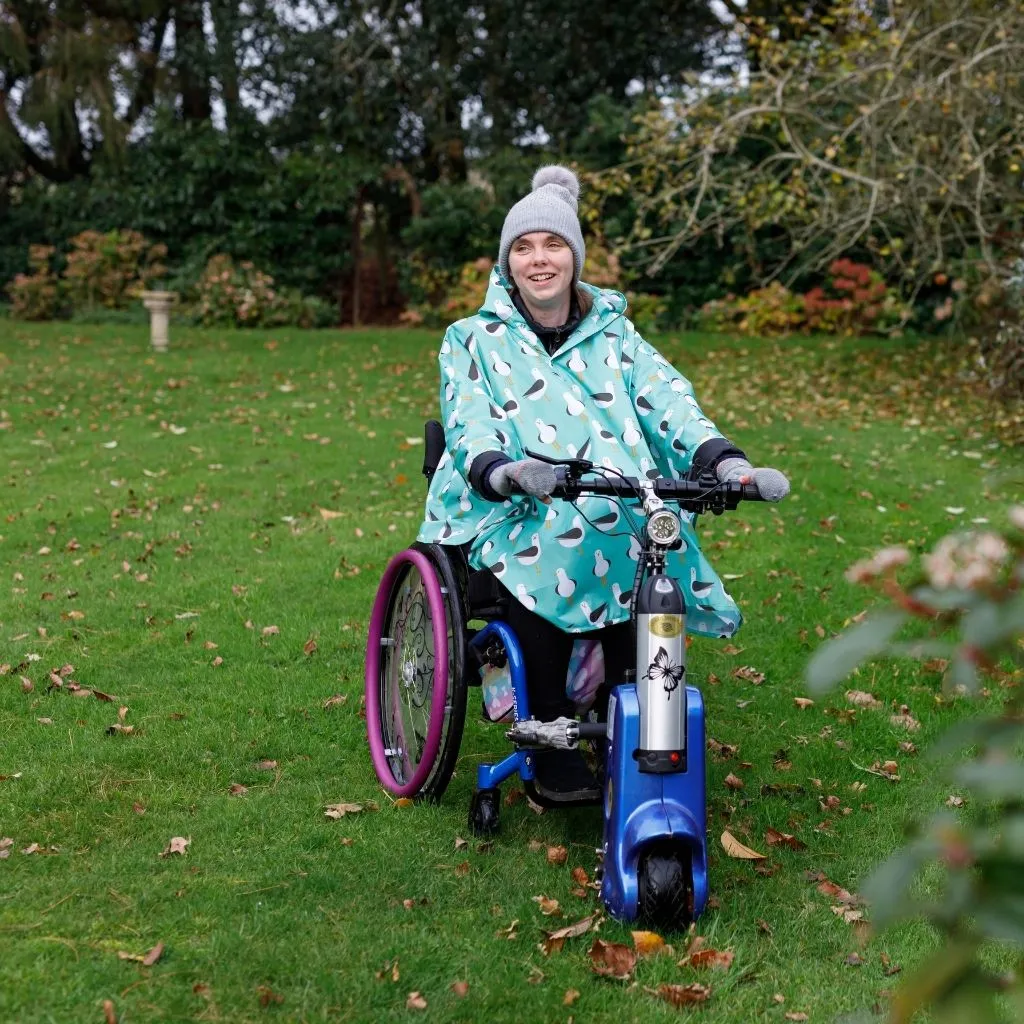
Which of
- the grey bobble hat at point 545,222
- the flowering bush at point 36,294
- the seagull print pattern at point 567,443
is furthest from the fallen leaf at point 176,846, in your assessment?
the flowering bush at point 36,294

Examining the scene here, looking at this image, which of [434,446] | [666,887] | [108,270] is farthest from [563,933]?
[108,270]

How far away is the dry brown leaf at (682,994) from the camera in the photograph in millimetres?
→ 2666

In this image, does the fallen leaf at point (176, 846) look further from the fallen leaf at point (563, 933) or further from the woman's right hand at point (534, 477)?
the woman's right hand at point (534, 477)

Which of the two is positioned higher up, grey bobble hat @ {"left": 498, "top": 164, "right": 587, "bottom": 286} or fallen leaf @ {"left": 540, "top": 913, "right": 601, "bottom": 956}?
grey bobble hat @ {"left": 498, "top": 164, "right": 587, "bottom": 286}

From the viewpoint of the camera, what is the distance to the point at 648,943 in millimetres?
2855

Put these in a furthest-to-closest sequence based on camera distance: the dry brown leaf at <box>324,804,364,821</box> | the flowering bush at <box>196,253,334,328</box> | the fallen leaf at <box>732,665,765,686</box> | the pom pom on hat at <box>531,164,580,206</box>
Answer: the flowering bush at <box>196,253,334,328</box> → the fallen leaf at <box>732,665,765,686</box> → the pom pom on hat at <box>531,164,580,206</box> → the dry brown leaf at <box>324,804,364,821</box>

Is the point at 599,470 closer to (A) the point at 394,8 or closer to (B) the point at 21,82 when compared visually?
(A) the point at 394,8

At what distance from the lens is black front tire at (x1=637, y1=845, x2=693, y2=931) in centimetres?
289

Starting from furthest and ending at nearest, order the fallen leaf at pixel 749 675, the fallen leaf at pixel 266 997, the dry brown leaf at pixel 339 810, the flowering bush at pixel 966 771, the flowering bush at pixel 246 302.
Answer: the flowering bush at pixel 246 302 < the fallen leaf at pixel 749 675 < the dry brown leaf at pixel 339 810 < the fallen leaf at pixel 266 997 < the flowering bush at pixel 966 771

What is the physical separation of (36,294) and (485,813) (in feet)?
54.8

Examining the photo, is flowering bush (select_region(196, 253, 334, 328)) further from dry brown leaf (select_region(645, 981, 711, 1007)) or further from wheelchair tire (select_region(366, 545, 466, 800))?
dry brown leaf (select_region(645, 981, 711, 1007))

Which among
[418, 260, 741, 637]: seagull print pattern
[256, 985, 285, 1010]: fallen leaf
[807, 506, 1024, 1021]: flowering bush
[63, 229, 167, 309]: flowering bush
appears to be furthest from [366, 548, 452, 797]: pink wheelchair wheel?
[63, 229, 167, 309]: flowering bush

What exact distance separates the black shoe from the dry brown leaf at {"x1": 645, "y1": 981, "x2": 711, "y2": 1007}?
62 centimetres

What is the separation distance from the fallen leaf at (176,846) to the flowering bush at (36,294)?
16.4 m
